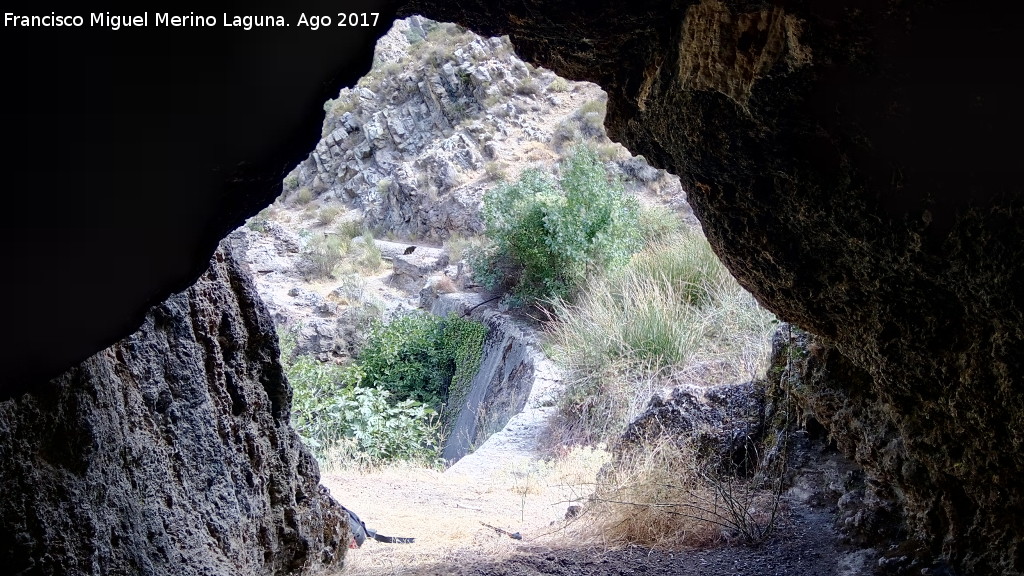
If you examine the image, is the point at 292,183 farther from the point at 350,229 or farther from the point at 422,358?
the point at 422,358

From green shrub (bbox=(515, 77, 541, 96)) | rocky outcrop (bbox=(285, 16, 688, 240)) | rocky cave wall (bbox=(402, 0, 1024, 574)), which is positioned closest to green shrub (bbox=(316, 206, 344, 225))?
rocky outcrop (bbox=(285, 16, 688, 240))

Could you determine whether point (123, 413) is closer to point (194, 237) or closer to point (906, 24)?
point (194, 237)

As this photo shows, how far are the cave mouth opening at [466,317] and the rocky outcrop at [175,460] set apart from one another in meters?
1.41

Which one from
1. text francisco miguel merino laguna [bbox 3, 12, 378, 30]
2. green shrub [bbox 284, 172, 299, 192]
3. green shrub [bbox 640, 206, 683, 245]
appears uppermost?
green shrub [bbox 284, 172, 299, 192]

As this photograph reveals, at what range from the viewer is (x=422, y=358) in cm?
1200

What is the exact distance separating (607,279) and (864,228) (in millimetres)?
8196

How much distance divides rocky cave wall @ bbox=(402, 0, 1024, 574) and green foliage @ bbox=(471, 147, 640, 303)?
27.4ft

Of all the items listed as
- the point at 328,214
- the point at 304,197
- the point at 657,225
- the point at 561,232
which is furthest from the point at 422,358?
the point at 304,197

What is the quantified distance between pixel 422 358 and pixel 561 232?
3108mm

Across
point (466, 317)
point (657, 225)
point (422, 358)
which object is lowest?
point (422, 358)

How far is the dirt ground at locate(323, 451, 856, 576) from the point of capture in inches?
107

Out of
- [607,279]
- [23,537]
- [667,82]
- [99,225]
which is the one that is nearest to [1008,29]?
[667,82]

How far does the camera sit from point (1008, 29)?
1310mm

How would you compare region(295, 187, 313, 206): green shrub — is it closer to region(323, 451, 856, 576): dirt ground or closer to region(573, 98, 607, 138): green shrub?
region(573, 98, 607, 138): green shrub
